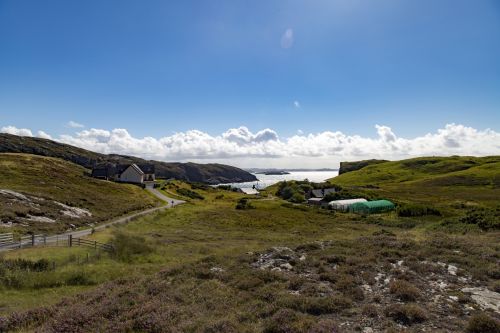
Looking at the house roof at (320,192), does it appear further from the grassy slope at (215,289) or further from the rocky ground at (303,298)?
the rocky ground at (303,298)

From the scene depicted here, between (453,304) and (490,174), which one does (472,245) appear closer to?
(453,304)

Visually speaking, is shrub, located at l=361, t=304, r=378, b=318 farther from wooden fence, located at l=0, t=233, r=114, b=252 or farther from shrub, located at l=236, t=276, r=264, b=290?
wooden fence, located at l=0, t=233, r=114, b=252

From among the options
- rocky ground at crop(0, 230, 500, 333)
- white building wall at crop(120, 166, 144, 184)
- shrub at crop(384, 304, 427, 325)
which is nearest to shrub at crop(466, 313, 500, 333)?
rocky ground at crop(0, 230, 500, 333)

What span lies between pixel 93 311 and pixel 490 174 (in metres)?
195

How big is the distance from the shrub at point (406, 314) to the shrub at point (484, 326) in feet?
4.27

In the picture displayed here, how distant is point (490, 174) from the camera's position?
537 feet

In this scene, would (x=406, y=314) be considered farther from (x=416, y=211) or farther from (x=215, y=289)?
(x=416, y=211)

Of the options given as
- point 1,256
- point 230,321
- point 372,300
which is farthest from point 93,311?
point 1,256

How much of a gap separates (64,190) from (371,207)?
73.2 metres

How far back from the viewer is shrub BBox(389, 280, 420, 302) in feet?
41.5

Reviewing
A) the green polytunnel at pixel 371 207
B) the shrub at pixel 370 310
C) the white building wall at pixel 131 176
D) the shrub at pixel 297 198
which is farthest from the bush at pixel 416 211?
the white building wall at pixel 131 176

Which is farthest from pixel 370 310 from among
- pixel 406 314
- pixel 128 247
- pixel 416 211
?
pixel 416 211

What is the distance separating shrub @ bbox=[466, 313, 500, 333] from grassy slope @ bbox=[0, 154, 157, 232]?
44.8 meters

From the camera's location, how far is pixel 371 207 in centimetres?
8556
